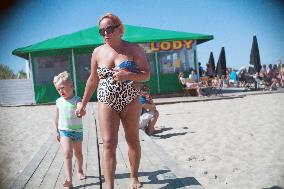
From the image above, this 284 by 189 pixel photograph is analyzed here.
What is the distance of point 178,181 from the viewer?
338 cm

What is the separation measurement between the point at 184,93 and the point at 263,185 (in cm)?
1369

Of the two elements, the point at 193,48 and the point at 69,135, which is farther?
the point at 193,48

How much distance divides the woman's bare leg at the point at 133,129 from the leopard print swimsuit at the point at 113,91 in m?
0.06

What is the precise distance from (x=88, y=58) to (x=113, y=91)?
1504 cm

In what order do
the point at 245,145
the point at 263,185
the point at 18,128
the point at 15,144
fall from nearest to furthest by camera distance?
the point at 263,185
the point at 245,145
the point at 15,144
the point at 18,128

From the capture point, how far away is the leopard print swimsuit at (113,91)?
304cm

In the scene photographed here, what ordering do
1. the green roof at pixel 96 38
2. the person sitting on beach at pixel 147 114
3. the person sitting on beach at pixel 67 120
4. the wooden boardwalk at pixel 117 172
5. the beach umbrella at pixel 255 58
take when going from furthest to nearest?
the beach umbrella at pixel 255 58
the green roof at pixel 96 38
the person sitting on beach at pixel 147 114
the person sitting on beach at pixel 67 120
the wooden boardwalk at pixel 117 172

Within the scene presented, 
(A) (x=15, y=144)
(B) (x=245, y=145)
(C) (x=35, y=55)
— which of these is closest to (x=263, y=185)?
(B) (x=245, y=145)

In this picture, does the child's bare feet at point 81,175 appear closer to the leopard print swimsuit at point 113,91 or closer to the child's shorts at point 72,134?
the child's shorts at point 72,134

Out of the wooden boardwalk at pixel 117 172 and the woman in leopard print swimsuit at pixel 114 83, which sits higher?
the woman in leopard print swimsuit at pixel 114 83

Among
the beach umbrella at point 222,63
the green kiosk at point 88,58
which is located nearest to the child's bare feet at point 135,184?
the green kiosk at point 88,58

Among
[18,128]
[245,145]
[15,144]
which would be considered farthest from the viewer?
[18,128]

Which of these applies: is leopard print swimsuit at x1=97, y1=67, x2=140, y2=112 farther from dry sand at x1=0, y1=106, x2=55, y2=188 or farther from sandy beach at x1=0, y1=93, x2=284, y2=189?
dry sand at x1=0, y1=106, x2=55, y2=188

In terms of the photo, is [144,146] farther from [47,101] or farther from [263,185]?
[47,101]
